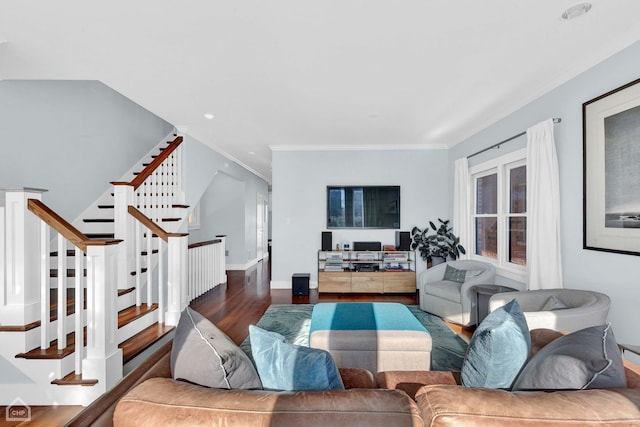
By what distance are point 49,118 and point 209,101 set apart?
207 centimetres

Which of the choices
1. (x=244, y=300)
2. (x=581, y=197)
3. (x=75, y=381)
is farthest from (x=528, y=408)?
(x=244, y=300)

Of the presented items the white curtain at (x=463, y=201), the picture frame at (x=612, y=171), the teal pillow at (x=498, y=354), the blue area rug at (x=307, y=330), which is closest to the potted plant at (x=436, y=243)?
the white curtain at (x=463, y=201)

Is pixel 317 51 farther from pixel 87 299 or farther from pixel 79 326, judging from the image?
pixel 79 326

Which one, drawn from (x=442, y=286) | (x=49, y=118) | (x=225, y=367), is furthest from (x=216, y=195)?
(x=225, y=367)

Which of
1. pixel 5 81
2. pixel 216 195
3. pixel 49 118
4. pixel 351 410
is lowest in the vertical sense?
pixel 351 410

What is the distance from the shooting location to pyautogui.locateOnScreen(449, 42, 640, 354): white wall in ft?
7.16

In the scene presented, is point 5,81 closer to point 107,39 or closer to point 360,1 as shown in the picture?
point 107,39

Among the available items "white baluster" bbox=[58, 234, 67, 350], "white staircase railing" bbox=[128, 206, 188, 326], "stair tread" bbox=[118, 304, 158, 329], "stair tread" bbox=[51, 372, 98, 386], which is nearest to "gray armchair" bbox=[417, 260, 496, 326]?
"white staircase railing" bbox=[128, 206, 188, 326]

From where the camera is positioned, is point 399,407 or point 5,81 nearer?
point 399,407

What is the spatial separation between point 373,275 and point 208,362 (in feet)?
13.6

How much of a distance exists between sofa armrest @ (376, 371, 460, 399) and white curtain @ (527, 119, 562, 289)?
183 cm

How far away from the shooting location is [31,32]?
2.10 meters

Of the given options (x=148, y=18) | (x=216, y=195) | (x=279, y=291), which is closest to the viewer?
(x=148, y=18)

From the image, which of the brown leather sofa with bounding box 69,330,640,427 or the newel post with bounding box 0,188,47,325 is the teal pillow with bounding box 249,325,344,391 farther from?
the newel post with bounding box 0,188,47,325
